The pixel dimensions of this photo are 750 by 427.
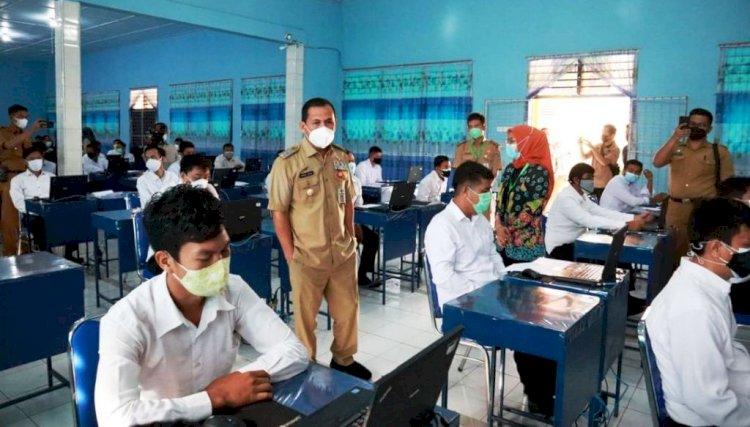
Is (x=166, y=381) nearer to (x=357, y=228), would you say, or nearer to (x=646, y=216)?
(x=357, y=228)

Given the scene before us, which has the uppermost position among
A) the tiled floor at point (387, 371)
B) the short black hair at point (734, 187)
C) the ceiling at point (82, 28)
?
the ceiling at point (82, 28)

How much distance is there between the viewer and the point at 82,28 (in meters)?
11.3

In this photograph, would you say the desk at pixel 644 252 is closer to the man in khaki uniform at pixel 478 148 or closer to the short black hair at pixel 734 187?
the short black hair at pixel 734 187

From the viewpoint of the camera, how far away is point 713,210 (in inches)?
74.8

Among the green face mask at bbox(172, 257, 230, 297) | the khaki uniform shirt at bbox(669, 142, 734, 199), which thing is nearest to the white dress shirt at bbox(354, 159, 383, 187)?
the khaki uniform shirt at bbox(669, 142, 734, 199)

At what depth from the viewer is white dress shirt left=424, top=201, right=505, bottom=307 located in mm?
2791

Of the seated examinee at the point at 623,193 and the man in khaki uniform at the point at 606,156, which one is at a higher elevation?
the man in khaki uniform at the point at 606,156

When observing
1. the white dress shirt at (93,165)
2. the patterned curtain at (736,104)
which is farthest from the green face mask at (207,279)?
the white dress shirt at (93,165)

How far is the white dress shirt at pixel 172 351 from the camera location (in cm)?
125

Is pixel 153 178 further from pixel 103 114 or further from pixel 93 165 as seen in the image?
pixel 103 114

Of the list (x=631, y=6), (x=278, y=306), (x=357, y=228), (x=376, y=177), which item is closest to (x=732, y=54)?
(x=631, y=6)

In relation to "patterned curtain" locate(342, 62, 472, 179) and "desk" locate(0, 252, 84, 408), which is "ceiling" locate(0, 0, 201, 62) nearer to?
"patterned curtain" locate(342, 62, 472, 179)

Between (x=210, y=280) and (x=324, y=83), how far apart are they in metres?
8.46

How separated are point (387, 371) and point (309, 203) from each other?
3.59ft
